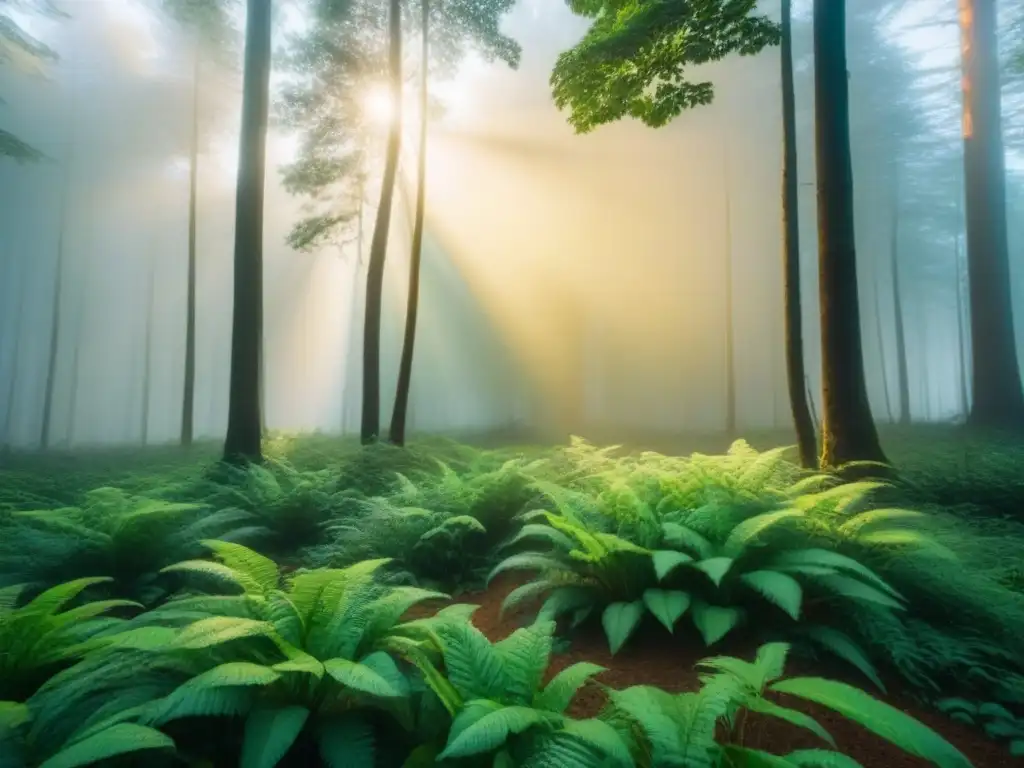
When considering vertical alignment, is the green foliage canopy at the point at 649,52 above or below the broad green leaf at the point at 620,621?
above

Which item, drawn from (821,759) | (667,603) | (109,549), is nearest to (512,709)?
(821,759)

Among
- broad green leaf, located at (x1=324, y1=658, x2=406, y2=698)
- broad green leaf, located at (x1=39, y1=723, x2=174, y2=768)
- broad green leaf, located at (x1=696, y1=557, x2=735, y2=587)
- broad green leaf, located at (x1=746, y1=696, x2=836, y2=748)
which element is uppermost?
broad green leaf, located at (x1=696, y1=557, x2=735, y2=587)

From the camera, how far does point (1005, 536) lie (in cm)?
453

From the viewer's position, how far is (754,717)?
2281 millimetres

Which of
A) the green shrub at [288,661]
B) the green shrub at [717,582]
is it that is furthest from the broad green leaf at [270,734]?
the green shrub at [717,582]

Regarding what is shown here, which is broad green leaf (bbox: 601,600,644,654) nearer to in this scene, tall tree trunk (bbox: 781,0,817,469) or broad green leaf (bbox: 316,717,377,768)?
broad green leaf (bbox: 316,717,377,768)

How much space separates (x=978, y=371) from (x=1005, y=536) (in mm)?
9587

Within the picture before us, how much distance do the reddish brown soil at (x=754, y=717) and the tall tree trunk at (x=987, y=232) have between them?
493 inches

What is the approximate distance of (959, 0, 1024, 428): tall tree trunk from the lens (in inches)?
451

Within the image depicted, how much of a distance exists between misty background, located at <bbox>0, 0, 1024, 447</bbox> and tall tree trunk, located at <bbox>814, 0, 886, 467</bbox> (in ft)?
25.3

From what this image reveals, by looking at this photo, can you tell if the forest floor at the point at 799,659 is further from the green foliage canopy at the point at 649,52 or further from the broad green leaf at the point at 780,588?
the green foliage canopy at the point at 649,52

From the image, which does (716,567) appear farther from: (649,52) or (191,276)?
(191,276)

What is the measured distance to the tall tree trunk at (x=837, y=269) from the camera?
6.02 m

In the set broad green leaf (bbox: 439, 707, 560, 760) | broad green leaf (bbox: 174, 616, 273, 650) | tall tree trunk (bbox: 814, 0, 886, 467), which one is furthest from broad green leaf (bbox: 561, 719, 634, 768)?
tall tree trunk (bbox: 814, 0, 886, 467)
